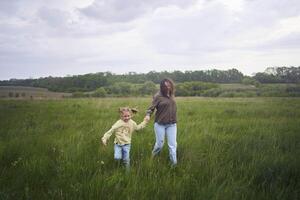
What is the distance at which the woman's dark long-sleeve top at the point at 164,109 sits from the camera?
5062mm

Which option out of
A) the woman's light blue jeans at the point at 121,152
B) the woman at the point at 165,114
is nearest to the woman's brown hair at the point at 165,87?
the woman at the point at 165,114

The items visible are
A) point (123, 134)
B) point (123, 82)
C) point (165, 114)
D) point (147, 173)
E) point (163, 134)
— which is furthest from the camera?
point (123, 82)

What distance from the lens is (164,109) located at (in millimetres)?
5086

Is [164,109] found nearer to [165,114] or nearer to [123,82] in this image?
[165,114]

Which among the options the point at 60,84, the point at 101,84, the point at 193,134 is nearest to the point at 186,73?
the point at 101,84

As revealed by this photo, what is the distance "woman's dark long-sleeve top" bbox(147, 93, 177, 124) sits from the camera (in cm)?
506

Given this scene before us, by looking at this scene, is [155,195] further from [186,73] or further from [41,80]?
[186,73]

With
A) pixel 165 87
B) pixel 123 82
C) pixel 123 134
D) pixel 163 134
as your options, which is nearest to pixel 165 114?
pixel 163 134

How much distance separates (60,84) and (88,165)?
55.8 m

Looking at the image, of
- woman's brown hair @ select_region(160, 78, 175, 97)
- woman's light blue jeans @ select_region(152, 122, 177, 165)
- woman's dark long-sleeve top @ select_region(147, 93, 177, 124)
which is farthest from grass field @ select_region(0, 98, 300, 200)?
woman's brown hair @ select_region(160, 78, 175, 97)

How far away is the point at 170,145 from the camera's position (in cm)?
501

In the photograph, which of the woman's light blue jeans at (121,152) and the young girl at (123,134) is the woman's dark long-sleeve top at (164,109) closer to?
the young girl at (123,134)

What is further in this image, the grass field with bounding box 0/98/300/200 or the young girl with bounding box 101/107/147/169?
the young girl with bounding box 101/107/147/169

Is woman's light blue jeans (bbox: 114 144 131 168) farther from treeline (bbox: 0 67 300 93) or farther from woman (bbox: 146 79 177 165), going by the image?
treeline (bbox: 0 67 300 93)
